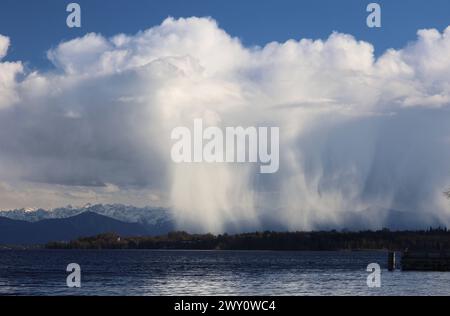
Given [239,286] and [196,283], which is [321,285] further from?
[196,283]

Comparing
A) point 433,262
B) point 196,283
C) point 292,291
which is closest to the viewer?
point 292,291

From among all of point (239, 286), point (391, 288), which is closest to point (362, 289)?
point (391, 288)
